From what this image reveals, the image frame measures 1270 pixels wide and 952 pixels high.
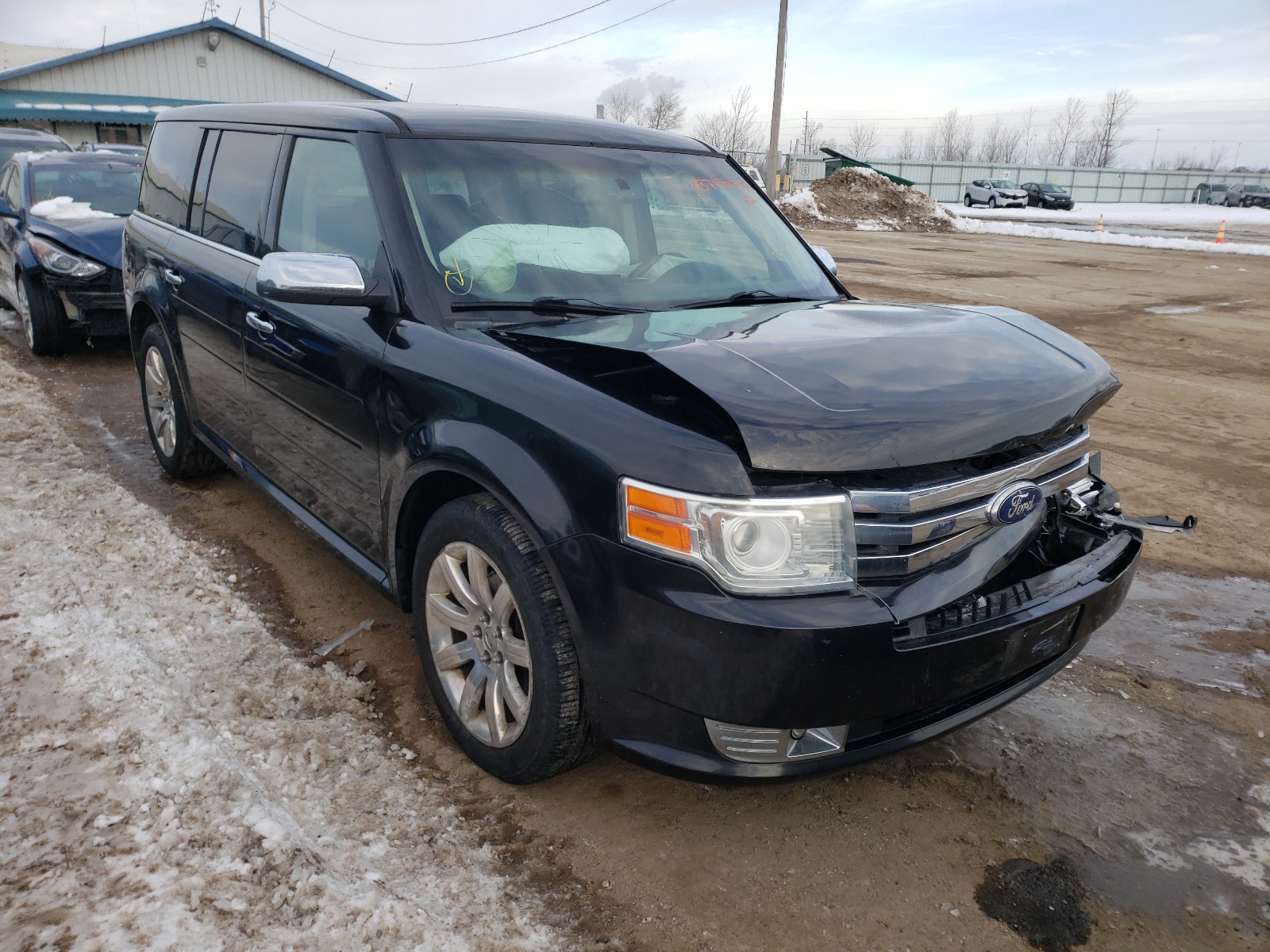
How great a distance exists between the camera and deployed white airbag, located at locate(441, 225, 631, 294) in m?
2.99

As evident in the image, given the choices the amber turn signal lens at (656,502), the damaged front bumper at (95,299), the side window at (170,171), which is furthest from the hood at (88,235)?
the amber turn signal lens at (656,502)

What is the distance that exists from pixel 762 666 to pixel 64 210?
886 centimetres

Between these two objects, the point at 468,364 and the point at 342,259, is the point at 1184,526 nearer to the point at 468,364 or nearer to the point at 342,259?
the point at 468,364

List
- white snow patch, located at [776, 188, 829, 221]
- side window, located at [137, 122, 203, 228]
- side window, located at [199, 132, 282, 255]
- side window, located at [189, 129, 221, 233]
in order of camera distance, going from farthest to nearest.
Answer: white snow patch, located at [776, 188, 829, 221]
side window, located at [137, 122, 203, 228]
side window, located at [189, 129, 221, 233]
side window, located at [199, 132, 282, 255]

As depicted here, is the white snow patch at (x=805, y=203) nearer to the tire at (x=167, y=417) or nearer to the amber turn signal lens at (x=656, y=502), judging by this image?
the tire at (x=167, y=417)

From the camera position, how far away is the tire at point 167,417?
4.87m

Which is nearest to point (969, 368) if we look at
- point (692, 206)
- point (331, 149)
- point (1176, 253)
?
point (692, 206)

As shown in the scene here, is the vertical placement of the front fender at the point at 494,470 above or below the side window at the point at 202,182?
below

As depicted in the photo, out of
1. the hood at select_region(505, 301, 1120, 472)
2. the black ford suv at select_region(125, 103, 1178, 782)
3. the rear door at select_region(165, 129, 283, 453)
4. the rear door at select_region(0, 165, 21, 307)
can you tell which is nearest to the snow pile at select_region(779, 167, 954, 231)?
the rear door at select_region(0, 165, 21, 307)

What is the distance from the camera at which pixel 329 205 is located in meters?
3.35

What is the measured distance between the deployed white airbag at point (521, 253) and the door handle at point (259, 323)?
0.95 m

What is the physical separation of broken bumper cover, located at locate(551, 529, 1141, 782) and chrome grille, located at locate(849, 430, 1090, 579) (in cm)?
12

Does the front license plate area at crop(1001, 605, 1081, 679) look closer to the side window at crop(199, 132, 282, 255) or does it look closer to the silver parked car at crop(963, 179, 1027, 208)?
the side window at crop(199, 132, 282, 255)

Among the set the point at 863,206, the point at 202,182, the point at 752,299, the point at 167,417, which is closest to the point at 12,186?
the point at 167,417
